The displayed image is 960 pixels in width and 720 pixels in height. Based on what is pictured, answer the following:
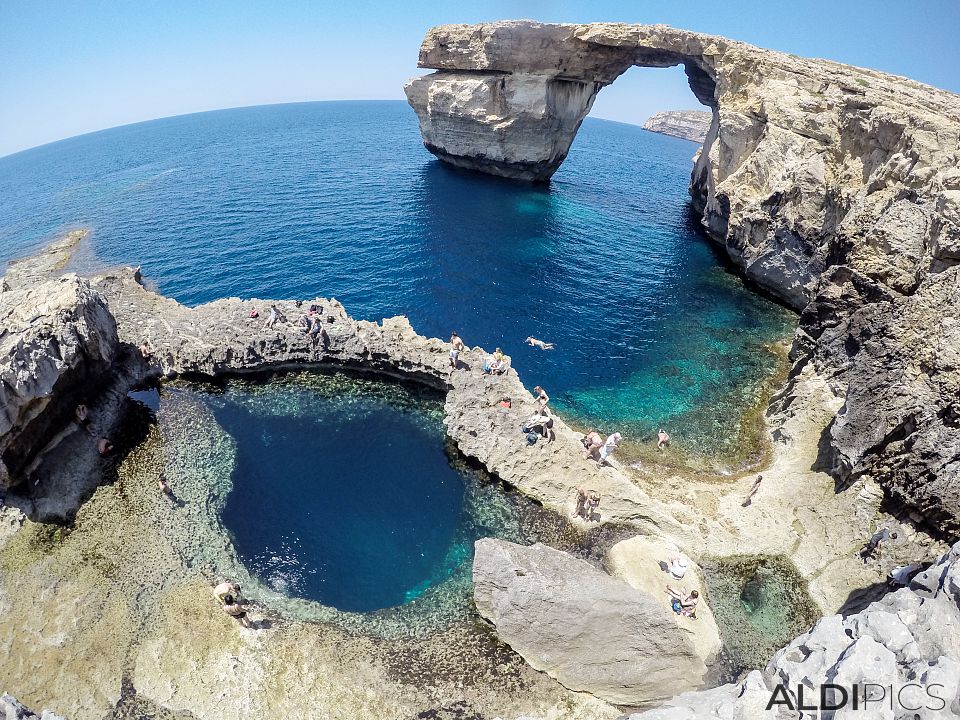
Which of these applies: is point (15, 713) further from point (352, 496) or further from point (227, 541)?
point (352, 496)

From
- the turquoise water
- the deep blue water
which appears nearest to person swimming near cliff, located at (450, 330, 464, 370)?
the deep blue water

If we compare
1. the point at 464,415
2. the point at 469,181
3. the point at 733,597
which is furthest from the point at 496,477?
the point at 469,181

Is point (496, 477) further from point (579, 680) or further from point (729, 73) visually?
point (729, 73)

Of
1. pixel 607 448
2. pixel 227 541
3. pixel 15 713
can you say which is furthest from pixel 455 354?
Answer: pixel 15 713

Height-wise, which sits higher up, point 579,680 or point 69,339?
point 69,339

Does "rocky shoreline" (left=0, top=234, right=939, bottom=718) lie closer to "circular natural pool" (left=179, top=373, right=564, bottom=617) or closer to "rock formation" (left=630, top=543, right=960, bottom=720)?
"circular natural pool" (left=179, top=373, right=564, bottom=617)

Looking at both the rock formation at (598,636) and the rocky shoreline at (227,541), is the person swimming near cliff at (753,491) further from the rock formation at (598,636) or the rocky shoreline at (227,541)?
the rock formation at (598,636)

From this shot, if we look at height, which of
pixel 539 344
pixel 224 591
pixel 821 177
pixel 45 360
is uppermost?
pixel 821 177
